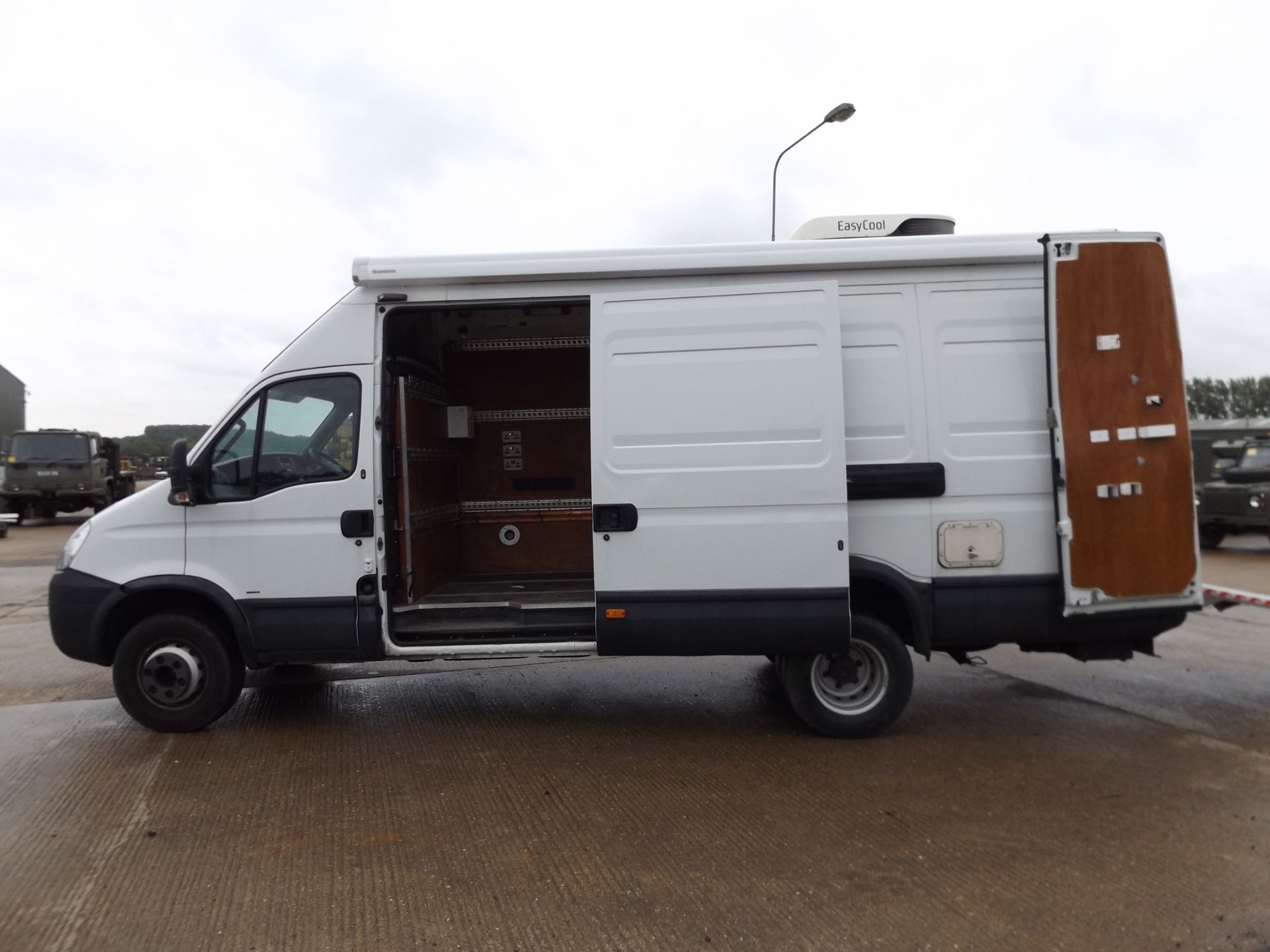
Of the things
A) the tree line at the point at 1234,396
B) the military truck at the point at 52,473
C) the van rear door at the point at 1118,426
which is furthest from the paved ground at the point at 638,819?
the tree line at the point at 1234,396

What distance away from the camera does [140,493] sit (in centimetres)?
589

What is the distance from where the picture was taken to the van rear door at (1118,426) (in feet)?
17.0

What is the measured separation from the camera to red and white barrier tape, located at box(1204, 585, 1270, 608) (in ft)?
19.2

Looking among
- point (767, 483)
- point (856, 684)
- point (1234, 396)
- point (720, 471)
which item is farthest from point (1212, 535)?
point (1234, 396)

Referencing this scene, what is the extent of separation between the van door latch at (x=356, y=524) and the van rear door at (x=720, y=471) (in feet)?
4.44

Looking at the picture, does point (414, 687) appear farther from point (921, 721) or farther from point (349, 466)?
point (921, 721)

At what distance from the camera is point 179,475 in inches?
221

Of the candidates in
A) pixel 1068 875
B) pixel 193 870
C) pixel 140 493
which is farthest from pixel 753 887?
pixel 140 493

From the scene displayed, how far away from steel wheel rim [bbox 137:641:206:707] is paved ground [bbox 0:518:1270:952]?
27 cm

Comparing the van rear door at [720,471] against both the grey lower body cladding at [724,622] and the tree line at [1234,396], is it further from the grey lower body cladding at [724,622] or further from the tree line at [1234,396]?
the tree line at [1234,396]

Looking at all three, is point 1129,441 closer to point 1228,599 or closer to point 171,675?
point 1228,599

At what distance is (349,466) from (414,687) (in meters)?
2.12

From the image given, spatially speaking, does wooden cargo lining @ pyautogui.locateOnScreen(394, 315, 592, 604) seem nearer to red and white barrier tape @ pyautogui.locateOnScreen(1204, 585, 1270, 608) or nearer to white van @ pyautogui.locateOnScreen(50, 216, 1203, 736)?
white van @ pyautogui.locateOnScreen(50, 216, 1203, 736)

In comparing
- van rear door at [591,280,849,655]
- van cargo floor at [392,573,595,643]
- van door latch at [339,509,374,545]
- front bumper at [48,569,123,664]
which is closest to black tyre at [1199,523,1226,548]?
van rear door at [591,280,849,655]
